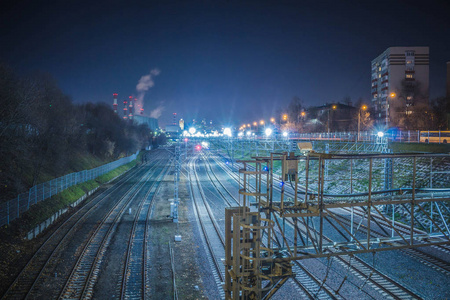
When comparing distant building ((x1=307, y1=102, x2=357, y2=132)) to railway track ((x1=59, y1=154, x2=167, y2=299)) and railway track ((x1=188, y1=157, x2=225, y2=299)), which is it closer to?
railway track ((x1=188, y1=157, x2=225, y2=299))

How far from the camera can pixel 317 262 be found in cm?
1255

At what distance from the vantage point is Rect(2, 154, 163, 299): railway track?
10250 mm

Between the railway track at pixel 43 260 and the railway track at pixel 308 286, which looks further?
the railway track at pixel 43 260

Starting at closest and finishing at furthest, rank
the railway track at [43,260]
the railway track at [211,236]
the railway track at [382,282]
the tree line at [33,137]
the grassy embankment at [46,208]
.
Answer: the railway track at [382,282] < the railway track at [43,260] < the railway track at [211,236] < the grassy embankment at [46,208] < the tree line at [33,137]

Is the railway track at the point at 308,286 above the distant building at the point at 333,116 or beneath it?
beneath

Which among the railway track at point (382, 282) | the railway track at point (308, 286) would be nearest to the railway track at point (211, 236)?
the railway track at point (308, 286)

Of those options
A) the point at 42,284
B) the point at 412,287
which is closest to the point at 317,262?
the point at 412,287

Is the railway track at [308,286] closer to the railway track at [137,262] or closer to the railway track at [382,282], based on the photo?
the railway track at [382,282]

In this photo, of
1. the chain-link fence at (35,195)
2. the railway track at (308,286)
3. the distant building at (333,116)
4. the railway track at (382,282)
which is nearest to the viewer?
the railway track at (382,282)

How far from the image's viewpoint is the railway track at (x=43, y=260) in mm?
10250

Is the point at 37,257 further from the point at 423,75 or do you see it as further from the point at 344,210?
the point at 423,75

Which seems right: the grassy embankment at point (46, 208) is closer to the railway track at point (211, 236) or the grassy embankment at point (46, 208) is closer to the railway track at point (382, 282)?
the railway track at point (211, 236)

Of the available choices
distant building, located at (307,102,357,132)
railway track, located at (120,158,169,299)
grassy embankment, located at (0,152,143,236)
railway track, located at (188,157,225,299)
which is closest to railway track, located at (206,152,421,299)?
railway track, located at (188,157,225,299)

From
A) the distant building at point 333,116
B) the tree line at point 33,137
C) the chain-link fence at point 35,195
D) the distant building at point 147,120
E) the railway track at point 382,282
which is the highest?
the distant building at point 147,120
